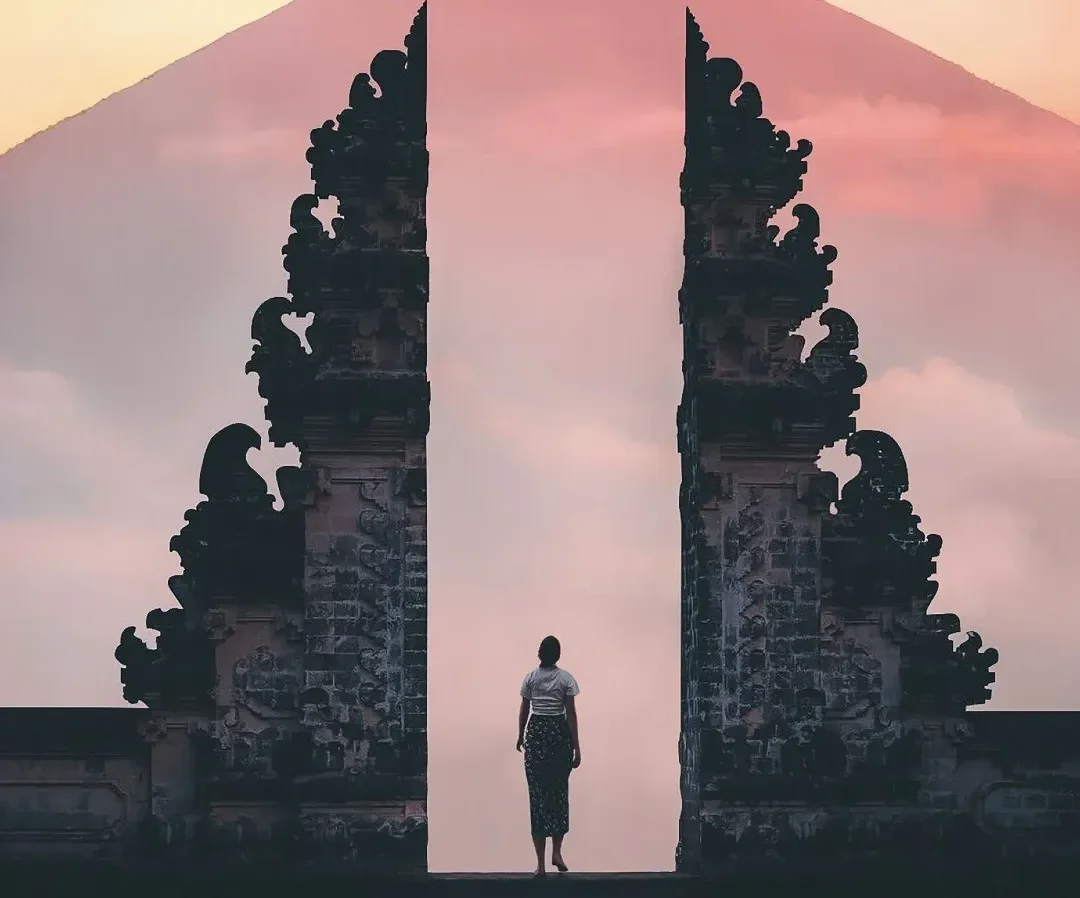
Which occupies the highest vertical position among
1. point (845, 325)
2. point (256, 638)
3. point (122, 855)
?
point (845, 325)

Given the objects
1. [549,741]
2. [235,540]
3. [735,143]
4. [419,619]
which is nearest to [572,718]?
[549,741]

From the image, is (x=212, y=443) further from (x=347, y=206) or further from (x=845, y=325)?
(x=845, y=325)

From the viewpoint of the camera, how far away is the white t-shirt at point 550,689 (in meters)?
21.0

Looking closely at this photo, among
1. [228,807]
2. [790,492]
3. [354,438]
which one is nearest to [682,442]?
[790,492]

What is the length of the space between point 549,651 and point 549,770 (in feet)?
3.56

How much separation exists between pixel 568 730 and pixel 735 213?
550 cm

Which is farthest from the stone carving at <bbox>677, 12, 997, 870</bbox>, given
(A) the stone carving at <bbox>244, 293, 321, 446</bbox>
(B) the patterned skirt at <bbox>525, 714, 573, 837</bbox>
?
(A) the stone carving at <bbox>244, 293, 321, 446</bbox>

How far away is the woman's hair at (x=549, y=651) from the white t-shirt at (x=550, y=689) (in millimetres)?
73

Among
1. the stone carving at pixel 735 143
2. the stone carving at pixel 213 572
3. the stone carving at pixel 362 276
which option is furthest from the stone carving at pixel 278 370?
the stone carving at pixel 735 143

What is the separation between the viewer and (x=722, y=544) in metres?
22.7

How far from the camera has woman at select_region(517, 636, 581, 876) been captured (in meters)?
21.0

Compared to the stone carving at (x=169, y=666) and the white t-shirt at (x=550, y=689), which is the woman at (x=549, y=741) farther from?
the stone carving at (x=169, y=666)

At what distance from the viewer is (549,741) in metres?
21.1

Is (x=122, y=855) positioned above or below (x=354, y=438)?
below
